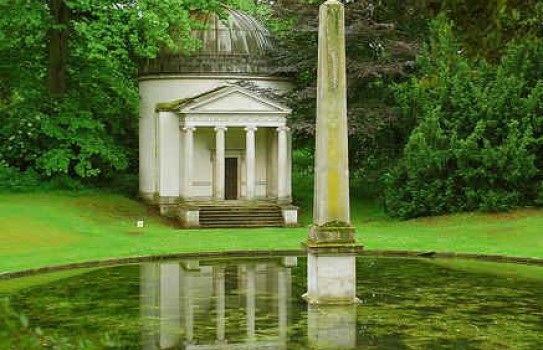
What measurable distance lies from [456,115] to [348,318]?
21.6 metres

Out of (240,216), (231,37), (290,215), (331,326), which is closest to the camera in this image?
(331,326)

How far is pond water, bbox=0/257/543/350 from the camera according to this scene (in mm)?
13695

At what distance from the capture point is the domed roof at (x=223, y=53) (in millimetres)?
40188

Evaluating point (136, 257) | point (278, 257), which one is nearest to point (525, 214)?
point (278, 257)

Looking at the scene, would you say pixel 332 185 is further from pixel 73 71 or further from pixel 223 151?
pixel 73 71

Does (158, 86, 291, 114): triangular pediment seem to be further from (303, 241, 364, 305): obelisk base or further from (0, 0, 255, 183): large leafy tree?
(303, 241, 364, 305): obelisk base

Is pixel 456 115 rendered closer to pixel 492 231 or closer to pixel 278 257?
pixel 492 231

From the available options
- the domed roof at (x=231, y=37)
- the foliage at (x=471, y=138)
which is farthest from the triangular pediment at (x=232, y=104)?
the foliage at (x=471, y=138)

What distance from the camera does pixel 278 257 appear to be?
85.4ft

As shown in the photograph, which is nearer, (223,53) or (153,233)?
(153,233)

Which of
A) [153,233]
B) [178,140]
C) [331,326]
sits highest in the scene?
[178,140]

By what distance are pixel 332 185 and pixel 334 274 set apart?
154cm

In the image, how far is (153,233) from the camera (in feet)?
105

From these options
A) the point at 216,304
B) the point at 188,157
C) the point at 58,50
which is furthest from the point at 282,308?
the point at 58,50
